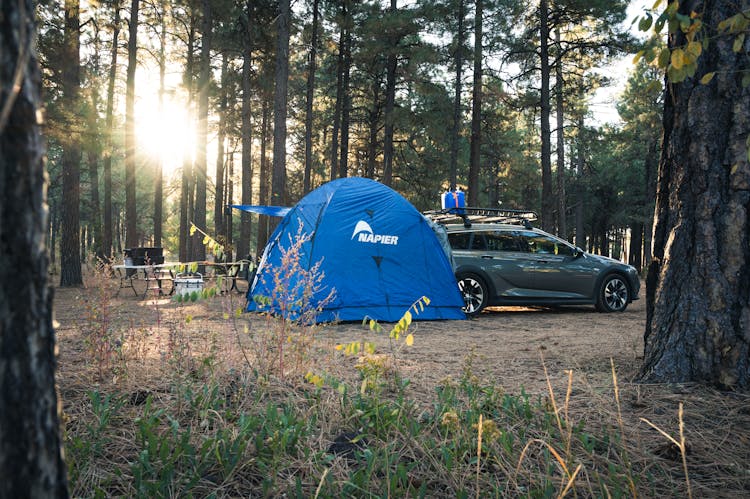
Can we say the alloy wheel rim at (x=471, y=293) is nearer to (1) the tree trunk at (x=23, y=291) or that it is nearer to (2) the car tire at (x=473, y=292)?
(2) the car tire at (x=473, y=292)

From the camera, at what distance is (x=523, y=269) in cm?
980

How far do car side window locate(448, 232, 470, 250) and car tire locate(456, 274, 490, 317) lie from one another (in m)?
0.60

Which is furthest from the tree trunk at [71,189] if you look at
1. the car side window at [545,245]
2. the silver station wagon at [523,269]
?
the car side window at [545,245]

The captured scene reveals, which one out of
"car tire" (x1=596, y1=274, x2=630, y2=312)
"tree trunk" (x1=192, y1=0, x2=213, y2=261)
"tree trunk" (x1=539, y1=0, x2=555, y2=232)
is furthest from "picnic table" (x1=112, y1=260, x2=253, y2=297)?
"tree trunk" (x1=539, y1=0, x2=555, y2=232)

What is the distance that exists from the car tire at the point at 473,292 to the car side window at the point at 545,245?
1.37m

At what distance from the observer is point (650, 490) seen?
2.22 metres

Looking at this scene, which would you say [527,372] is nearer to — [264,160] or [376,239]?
[376,239]

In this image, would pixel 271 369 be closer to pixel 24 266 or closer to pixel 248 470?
pixel 248 470

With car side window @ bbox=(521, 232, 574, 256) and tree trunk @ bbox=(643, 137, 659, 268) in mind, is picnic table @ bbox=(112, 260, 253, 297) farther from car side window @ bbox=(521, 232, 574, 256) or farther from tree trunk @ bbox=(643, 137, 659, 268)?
tree trunk @ bbox=(643, 137, 659, 268)

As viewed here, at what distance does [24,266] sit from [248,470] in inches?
64.3

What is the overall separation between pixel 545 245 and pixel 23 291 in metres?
10.0

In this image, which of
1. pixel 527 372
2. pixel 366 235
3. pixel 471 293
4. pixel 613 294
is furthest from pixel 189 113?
pixel 527 372

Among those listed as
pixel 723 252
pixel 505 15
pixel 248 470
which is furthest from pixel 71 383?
pixel 505 15

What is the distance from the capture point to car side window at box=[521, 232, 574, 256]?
33.0 ft
